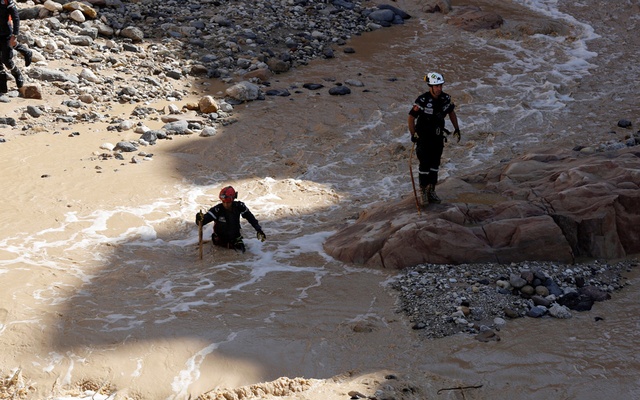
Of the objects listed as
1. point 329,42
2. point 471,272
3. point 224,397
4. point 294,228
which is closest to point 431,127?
point 471,272

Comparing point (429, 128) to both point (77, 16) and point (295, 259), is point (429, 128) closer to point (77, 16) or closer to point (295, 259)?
point (295, 259)

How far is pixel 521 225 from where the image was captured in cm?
791

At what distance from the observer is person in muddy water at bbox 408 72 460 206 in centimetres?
828

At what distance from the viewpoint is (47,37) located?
14.8 m

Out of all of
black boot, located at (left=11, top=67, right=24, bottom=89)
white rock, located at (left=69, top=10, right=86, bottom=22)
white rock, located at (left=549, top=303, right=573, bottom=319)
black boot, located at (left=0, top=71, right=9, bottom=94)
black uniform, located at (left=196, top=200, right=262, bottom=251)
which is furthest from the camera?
white rock, located at (left=69, top=10, right=86, bottom=22)

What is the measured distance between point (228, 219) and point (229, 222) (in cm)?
4

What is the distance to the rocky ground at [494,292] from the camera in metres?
6.82

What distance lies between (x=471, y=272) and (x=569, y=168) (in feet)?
7.62

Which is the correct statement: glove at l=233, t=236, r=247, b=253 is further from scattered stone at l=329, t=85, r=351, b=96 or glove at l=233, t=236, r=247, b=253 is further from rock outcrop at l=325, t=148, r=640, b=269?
scattered stone at l=329, t=85, r=351, b=96

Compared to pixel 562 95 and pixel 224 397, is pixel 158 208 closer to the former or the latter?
pixel 224 397

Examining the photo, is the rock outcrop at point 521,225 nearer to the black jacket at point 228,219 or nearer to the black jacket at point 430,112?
the black jacket at point 430,112

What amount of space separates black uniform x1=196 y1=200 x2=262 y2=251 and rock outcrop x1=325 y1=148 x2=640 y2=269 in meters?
1.10

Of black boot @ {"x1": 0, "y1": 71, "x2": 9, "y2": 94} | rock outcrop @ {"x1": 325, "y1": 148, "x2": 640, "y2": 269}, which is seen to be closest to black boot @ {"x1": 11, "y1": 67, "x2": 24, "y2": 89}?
black boot @ {"x1": 0, "y1": 71, "x2": 9, "y2": 94}

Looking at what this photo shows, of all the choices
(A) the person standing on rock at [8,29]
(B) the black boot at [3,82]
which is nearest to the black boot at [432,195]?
(A) the person standing on rock at [8,29]
